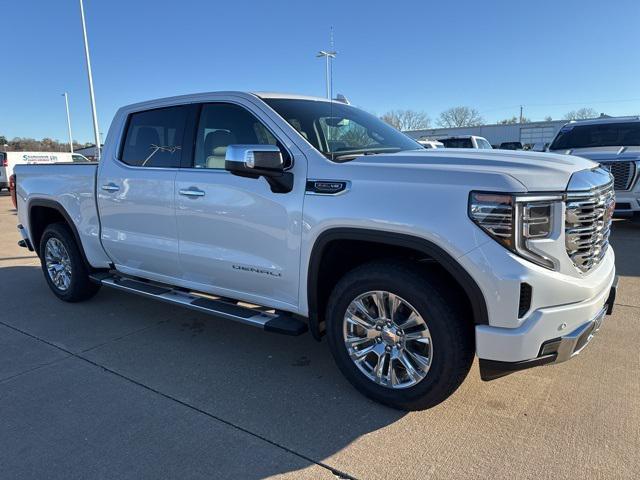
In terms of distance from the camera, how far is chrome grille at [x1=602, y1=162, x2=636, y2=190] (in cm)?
828

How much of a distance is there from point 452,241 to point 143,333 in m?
3.07

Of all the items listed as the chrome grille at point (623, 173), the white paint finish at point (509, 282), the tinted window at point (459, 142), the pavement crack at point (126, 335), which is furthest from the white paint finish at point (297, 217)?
the tinted window at point (459, 142)

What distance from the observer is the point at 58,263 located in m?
5.49

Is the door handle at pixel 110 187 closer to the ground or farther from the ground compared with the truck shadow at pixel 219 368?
farther from the ground

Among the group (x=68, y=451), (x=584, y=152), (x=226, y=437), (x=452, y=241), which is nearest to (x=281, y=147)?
(x=452, y=241)

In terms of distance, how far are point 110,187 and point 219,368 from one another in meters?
2.00

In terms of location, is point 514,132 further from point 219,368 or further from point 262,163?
point 262,163

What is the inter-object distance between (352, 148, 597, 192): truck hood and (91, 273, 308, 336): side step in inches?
47.0

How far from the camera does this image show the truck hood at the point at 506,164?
8.43ft

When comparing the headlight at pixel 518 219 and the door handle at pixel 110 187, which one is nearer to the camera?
the headlight at pixel 518 219

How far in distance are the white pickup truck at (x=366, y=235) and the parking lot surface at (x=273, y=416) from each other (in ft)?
1.16

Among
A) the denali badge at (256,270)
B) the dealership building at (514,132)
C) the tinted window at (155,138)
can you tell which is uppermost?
the dealership building at (514,132)

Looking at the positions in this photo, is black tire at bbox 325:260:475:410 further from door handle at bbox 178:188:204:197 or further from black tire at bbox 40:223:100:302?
black tire at bbox 40:223:100:302

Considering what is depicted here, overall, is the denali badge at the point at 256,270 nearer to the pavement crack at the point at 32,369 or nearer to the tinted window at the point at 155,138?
the tinted window at the point at 155,138
